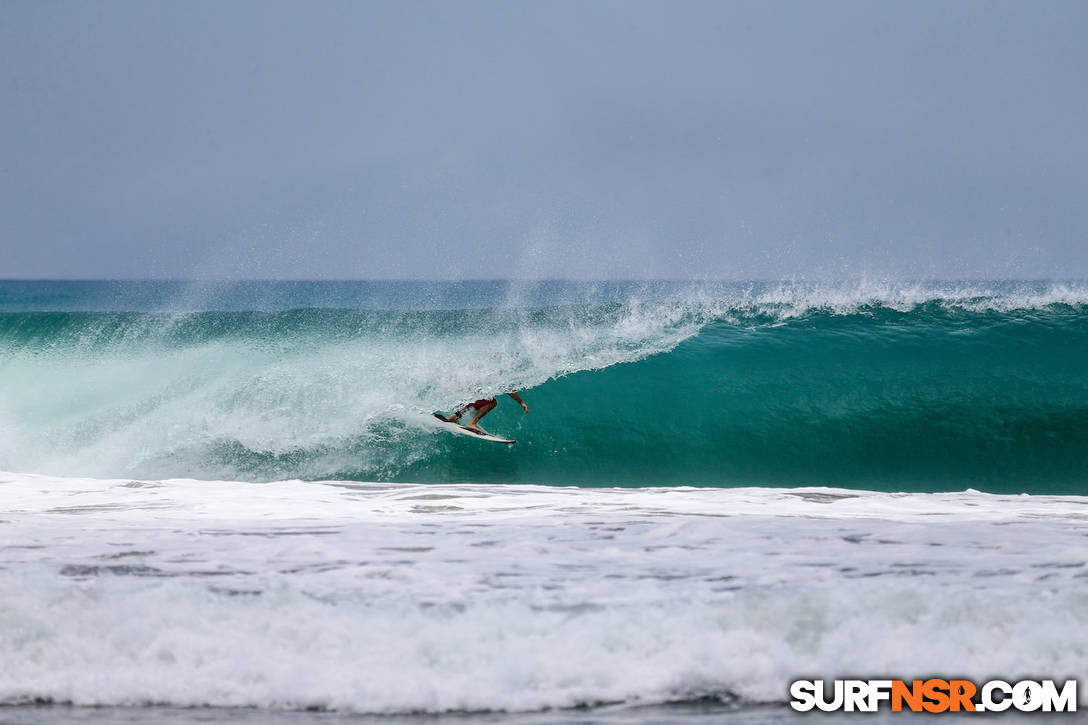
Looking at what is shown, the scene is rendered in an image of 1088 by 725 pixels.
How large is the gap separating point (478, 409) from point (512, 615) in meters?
6.26

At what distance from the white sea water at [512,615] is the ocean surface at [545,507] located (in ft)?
0.05

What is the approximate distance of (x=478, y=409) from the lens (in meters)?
9.67

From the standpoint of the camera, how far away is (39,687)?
3.21 meters

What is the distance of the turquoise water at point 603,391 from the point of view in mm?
8938

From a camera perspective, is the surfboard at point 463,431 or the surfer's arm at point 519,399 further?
the surfer's arm at point 519,399

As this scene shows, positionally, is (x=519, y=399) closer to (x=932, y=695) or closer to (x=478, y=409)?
(x=478, y=409)

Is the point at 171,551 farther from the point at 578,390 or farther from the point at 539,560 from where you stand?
the point at 578,390

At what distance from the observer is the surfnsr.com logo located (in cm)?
303

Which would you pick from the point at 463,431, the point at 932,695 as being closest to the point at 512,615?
the point at 932,695

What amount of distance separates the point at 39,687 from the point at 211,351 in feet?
28.9

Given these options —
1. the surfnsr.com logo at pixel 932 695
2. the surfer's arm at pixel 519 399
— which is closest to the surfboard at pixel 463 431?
the surfer's arm at pixel 519 399

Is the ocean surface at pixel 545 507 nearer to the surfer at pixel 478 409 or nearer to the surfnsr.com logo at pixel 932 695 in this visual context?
the surfnsr.com logo at pixel 932 695

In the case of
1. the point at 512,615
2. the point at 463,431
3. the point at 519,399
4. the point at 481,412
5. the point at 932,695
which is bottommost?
the point at 932,695

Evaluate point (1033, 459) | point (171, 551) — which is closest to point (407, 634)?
point (171, 551)
